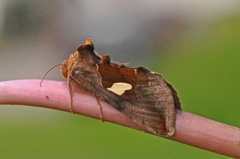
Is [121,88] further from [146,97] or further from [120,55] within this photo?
[120,55]

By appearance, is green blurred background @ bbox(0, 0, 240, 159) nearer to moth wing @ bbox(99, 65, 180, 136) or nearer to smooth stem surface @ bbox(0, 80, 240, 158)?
moth wing @ bbox(99, 65, 180, 136)

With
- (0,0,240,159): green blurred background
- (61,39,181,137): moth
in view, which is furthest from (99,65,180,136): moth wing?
(0,0,240,159): green blurred background

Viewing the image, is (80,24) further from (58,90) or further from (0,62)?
(58,90)

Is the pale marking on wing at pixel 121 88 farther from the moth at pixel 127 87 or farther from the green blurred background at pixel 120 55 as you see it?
the green blurred background at pixel 120 55

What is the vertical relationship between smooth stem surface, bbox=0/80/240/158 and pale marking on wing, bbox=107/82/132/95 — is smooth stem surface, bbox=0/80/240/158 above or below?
below

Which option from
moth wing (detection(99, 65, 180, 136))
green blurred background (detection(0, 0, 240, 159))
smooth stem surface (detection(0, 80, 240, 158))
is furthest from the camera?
green blurred background (detection(0, 0, 240, 159))

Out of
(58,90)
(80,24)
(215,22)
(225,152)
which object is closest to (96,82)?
(58,90)

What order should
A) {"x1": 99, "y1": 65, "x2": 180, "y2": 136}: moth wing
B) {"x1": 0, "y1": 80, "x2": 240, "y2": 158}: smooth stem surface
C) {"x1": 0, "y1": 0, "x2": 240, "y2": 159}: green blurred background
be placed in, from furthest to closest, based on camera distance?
{"x1": 0, "y1": 0, "x2": 240, "y2": 159}: green blurred background → {"x1": 99, "y1": 65, "x2": 180, "y2": 136}: moth wing → {"x1": 0, "y1": 80, "x2": 240, "y2": 158}: smooth stem surface
